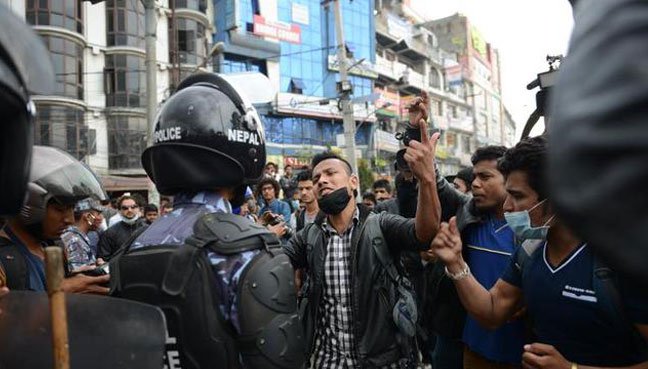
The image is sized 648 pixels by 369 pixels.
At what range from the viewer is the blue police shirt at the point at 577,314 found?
192 centimetres

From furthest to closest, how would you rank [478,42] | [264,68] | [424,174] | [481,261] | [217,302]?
[478,42]
[264,68]
[481,261]
[424,174]
[217,302]

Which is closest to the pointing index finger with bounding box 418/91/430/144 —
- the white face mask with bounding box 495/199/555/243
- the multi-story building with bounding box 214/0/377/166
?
the white face mask with bounding box 495/199/555/243

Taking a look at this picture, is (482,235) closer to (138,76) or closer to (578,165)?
(578,165)

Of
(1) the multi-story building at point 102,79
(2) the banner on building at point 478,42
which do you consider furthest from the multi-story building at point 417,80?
(1) the multi-story building at point 102,79

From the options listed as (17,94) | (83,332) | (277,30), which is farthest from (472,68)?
(17,94)

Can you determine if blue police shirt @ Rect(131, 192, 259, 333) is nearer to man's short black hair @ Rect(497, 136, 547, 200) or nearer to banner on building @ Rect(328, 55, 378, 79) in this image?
man's short black hair @ Rect(497, 136, 547, 200)

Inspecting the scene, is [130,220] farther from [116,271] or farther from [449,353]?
[116,271]

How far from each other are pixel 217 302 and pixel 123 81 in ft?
87.5

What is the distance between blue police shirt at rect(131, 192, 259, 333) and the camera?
1.77 meters

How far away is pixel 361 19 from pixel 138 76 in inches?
790

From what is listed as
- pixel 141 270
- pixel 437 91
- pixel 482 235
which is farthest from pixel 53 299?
pixel 437 91

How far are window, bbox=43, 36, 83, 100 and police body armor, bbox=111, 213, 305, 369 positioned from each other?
24.8 metres

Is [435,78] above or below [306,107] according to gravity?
above

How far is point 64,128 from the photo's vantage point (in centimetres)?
2370
